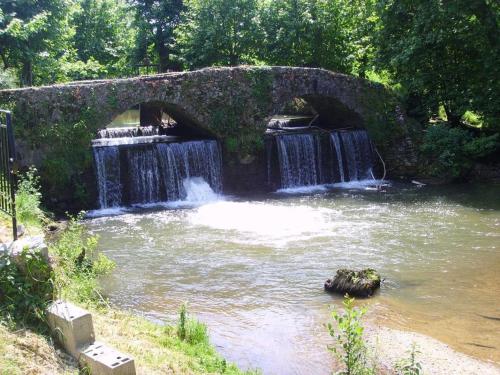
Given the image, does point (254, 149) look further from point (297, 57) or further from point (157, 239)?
point (297, 57)

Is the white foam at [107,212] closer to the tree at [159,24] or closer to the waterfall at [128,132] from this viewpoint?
the waterfall at [128,132]

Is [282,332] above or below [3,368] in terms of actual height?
below

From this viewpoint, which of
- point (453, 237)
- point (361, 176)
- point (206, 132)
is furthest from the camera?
point (361, 176)

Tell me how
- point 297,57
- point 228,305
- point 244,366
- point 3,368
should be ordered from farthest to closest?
point 297,57 → point 228,305 → point 244,366 → point 3,368

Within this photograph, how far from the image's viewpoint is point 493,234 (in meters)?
12.2

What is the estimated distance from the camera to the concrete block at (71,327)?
5.07 m

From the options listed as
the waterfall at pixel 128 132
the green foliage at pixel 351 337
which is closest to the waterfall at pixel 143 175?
the waterfall at pixel 128 132

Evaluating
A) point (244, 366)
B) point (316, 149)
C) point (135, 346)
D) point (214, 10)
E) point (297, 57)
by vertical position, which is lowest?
point (244, 366)

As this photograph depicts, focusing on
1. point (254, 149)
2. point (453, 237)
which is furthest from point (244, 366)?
point (254, 149)

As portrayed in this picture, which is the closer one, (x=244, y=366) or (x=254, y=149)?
(x=244, y=366)

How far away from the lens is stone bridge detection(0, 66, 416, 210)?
48.2 feet

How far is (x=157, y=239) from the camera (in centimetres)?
1229

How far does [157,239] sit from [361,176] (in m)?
8.80

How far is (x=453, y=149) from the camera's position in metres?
17.8
